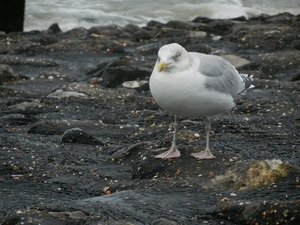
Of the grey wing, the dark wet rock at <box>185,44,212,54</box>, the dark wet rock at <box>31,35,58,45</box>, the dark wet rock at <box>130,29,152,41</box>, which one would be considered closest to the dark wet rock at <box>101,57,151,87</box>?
the dark wet rock at <box>185,44,212,54</box>

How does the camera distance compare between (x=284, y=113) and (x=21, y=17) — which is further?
(x=21, y=17)

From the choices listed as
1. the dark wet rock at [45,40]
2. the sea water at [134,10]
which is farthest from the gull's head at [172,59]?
the sea water at [134,10]

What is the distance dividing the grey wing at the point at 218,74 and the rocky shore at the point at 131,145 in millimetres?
561

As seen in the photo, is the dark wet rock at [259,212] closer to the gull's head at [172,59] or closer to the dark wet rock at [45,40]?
the gull's head at [172,59]

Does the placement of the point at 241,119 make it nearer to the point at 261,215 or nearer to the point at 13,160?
the point at 13,160

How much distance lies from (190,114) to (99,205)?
43.2 inches

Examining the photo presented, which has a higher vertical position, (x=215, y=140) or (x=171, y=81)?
(x=171, y=81)

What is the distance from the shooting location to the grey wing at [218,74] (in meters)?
5.39

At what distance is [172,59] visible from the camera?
519 centimetres

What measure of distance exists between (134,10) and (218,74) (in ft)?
56.4

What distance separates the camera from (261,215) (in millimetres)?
4383

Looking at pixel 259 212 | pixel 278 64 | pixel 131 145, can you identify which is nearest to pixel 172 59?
pixel 259 212

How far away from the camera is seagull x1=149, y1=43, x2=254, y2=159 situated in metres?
5.11

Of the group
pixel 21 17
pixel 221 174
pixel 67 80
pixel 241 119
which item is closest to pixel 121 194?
pixel 221 174
